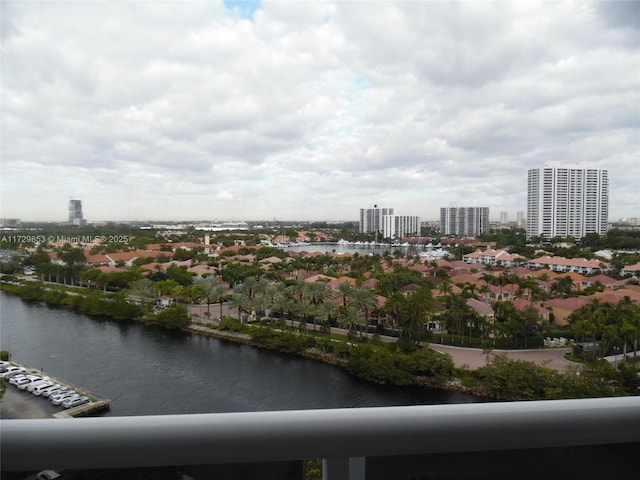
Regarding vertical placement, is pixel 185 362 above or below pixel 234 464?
below

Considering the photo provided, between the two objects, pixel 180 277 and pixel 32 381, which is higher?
pixel 180 277

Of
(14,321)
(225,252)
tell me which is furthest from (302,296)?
(225,252)

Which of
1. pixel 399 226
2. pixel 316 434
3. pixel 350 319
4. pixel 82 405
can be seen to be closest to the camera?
pixel 316 434

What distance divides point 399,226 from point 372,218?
2222 mm

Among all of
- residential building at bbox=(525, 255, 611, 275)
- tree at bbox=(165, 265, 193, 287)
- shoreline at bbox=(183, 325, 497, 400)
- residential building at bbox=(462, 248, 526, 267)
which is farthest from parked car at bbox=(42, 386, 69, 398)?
residential building at bbox=(462, 248, 526, 267)

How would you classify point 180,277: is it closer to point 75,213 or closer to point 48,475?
point 75,213

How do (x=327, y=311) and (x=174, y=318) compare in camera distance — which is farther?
(x=174, y=318)

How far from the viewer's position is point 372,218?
2734cm

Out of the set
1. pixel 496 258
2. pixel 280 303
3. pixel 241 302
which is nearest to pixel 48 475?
pixel 280 303

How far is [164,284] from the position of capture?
7586 mm

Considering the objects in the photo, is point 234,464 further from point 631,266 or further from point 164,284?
point 631,266

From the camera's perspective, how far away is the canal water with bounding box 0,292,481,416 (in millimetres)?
3955

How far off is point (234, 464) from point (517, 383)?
3.99 metres

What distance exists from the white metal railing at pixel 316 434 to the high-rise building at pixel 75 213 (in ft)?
16.0
